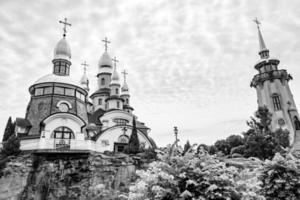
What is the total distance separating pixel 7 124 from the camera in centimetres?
2427

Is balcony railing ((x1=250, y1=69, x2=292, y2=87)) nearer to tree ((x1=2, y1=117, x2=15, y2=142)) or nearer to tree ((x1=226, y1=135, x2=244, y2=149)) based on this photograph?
tree ((x1=226, y1=135, x2=244, y2=149))

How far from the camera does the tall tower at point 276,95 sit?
123ft

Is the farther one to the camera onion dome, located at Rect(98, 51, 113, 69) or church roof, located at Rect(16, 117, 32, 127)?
onion dome, located at Rect(98, 51, 113, 69)

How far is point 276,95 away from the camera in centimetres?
3953

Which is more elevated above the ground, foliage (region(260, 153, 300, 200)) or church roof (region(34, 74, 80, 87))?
church roof (region(34, 74, 80, 87))

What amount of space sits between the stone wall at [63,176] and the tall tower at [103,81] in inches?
773

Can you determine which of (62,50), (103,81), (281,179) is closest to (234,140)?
(103,81)

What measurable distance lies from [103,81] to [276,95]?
30.6 m

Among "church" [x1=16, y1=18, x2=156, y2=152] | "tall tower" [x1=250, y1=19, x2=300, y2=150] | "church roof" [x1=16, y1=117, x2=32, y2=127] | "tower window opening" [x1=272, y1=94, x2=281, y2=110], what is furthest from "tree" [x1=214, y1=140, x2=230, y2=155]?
"church roof" [x1=16, y1=117, x2=32, y2=127]

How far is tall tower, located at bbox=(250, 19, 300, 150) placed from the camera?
37375 mm

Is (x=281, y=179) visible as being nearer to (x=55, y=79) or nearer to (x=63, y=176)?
(x=63, y=176)

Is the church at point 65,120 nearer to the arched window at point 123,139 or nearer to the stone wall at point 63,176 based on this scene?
the arched window at point 123,139

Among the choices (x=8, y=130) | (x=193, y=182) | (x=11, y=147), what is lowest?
(x=193, y=182)

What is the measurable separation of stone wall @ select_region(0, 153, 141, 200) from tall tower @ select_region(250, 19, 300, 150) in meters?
29.8
